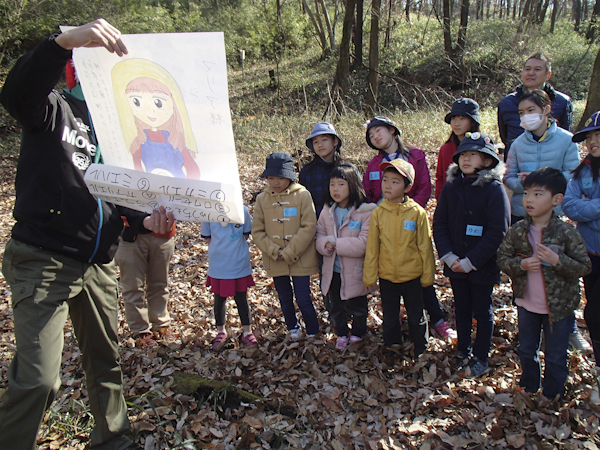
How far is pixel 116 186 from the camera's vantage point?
2201 mm

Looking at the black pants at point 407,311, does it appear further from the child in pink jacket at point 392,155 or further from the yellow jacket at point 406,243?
the child in pink jacket at point 392,155

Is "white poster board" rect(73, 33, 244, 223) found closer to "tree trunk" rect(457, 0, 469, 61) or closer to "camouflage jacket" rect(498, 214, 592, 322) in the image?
"camouflage jacket" rect(498, 214, 592, 322)

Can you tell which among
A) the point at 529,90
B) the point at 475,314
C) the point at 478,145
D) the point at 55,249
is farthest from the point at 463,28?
the point at 55,249

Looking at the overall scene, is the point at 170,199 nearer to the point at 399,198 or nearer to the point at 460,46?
the point at 399,198

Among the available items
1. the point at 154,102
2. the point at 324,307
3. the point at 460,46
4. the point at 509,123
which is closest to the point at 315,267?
the point at 324,307

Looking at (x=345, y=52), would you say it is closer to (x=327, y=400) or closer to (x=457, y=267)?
(x=457, y=267)

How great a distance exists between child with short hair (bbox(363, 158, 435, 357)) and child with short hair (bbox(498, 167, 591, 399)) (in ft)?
2.15

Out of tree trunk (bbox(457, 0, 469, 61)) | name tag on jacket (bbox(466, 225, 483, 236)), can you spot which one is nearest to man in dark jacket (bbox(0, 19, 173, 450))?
name tag on jacket (bbox(466, 225, 483, 236))

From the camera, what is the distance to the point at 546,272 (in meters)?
2.85

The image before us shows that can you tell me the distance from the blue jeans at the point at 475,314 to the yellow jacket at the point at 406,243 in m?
0.32

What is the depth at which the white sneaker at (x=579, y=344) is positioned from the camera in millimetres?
3549

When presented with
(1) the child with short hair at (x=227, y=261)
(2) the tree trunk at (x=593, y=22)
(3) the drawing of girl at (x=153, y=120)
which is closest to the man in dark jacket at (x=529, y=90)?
(1) the child with short hair at (x=227, y=261)

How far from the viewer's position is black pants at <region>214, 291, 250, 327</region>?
409 cm

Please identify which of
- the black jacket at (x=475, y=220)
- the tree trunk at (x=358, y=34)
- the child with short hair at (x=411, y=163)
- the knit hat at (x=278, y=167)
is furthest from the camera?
the tree trunk at (x=358, y=34)
